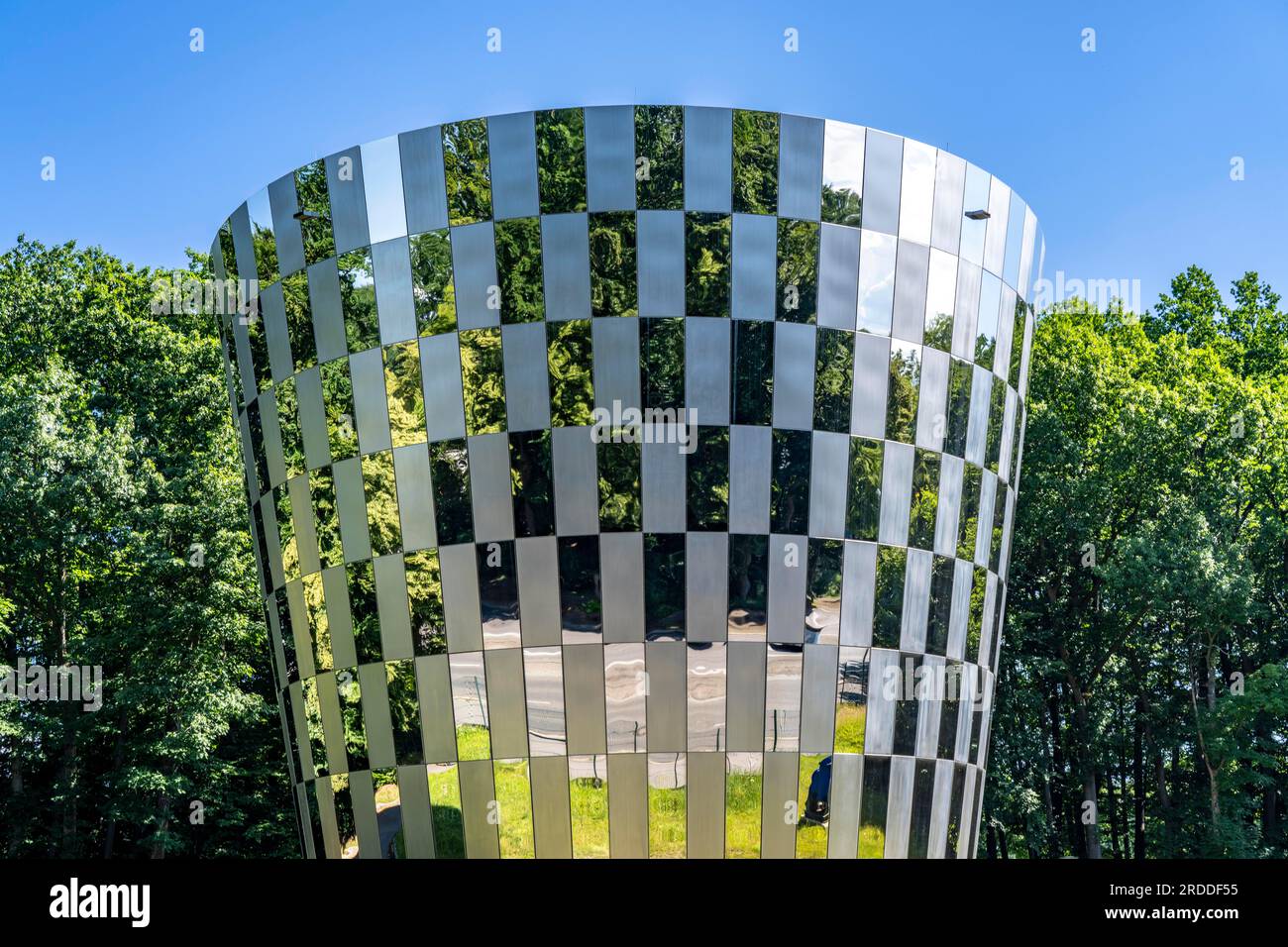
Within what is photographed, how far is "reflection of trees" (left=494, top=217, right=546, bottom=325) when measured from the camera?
17.6 m

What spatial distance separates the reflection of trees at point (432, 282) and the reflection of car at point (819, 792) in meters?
8.37

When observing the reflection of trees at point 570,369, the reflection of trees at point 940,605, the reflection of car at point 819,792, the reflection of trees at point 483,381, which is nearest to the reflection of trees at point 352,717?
the reflection of trees at point 483,381

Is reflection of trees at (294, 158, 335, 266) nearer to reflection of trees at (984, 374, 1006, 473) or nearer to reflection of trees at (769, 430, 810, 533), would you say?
reflection of trees at (769, 430, 810, 533)

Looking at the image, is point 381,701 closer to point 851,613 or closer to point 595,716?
point 595,716

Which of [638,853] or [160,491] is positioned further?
[160,491]

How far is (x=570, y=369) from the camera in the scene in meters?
17.5

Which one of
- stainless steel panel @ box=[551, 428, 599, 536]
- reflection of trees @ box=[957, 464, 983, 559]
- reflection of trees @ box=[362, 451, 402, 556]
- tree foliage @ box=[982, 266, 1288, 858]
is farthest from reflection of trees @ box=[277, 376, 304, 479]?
tree foliage @ box=[982, 266, 1288, 858]

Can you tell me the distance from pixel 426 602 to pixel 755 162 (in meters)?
8.00

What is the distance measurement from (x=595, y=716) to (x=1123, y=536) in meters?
25.1

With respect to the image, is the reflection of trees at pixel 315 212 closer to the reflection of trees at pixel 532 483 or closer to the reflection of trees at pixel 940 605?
the reflection of trees at pixel 532 483
